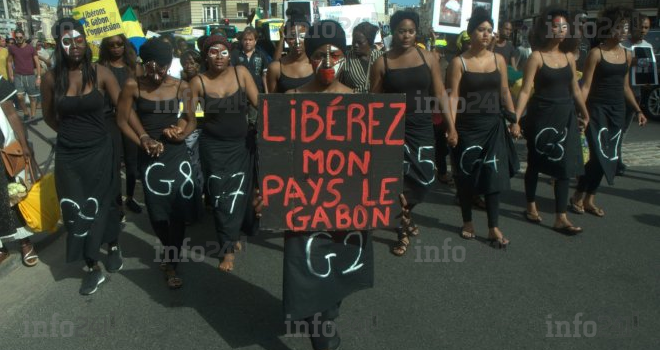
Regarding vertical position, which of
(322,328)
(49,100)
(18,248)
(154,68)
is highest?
(154,68)

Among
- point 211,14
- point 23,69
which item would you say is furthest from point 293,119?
point 211,14

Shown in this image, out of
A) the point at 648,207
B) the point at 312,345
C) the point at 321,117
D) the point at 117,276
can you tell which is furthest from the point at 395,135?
the point at 648,207

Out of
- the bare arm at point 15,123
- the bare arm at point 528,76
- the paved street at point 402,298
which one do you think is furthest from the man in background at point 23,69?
the bare arm at point 528,76

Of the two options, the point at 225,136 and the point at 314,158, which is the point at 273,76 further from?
the point at 314,158

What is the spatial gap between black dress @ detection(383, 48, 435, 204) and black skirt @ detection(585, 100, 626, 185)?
1.92 metres

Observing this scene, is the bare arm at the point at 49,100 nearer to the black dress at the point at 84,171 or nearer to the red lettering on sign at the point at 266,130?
the black dress at the point at 84,171

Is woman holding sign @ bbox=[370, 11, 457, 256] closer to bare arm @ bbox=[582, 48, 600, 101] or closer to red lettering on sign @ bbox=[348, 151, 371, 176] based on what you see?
bare arm @ bbox=[582, 48, 600, 101]

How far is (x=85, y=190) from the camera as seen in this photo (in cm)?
404

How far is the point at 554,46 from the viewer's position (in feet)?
16.2

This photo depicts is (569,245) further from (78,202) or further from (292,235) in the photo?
(78,202)

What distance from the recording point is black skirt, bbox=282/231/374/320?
2912mm

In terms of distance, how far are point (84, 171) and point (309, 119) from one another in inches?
83.6

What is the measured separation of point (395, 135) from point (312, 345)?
49.5 inches

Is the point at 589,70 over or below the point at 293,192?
over
